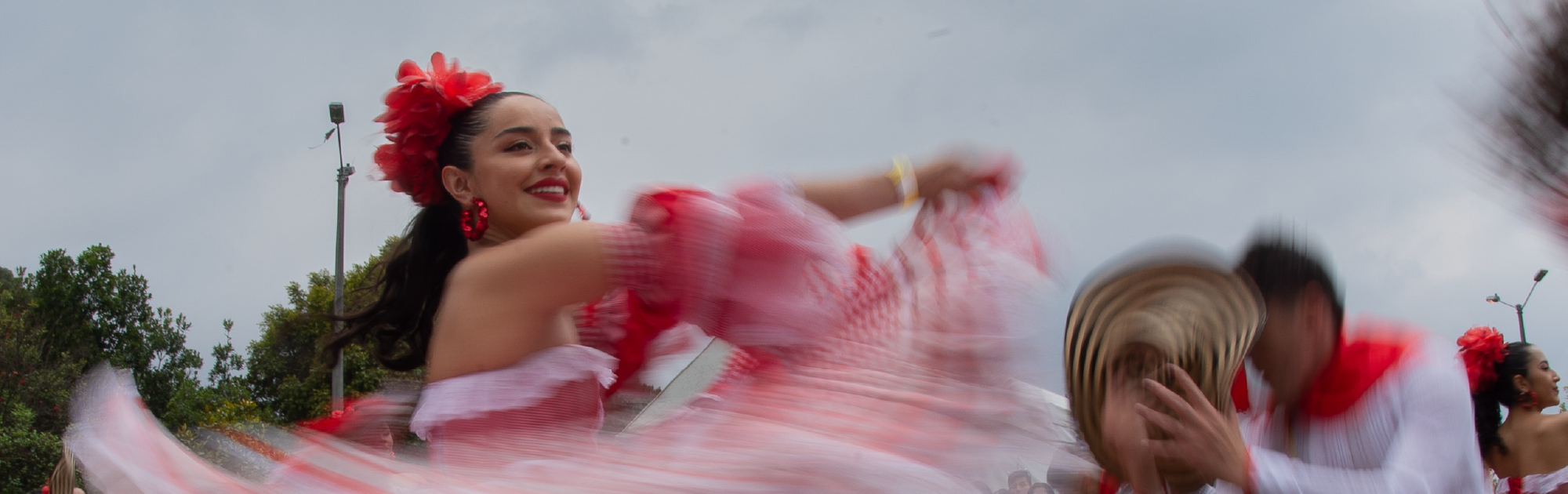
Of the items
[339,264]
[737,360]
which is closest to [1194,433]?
[737,360]

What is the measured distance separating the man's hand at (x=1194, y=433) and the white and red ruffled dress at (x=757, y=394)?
0.19m

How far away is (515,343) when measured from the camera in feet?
4.88

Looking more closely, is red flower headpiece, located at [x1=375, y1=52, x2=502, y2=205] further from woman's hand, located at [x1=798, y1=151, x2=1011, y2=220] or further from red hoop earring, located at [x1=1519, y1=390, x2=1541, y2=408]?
red hoop earring, located at [x1=1519, y1=390, x2=1541, y2=408]

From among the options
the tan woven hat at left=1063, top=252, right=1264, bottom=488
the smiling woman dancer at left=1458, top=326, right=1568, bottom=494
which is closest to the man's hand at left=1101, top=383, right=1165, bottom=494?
the tan woven hat at left=1063, top=252, right=1264, bottom=488

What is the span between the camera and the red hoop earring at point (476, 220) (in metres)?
1.81

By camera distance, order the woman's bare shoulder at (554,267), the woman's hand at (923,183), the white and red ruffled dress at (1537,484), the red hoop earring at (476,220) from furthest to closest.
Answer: the white and red ruffled dress at (1537,484) → the red hoop earring at (476,220) → the woman's hand at (923,183) → the woman's bare shoulder at (554,267)

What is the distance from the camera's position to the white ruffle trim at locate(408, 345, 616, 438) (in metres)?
1.48

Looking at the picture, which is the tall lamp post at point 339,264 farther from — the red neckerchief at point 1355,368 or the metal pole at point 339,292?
the red neckerchief at point 1355,368

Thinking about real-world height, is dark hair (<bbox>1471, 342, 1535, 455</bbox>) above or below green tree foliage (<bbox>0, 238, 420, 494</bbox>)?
above

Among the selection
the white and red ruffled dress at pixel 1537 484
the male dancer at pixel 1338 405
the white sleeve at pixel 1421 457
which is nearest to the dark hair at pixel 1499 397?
the white and red ruffled dress at pixel 1537 484

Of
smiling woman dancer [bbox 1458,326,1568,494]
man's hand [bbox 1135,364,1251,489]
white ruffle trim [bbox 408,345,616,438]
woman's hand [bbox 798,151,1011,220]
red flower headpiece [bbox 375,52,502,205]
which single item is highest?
red flower headpiece [bbox 375,52,502,205]

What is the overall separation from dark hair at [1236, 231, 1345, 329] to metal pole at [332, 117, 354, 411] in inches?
82.1

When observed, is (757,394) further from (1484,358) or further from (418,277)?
(1484,358)

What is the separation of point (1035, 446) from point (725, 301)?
49 cm
